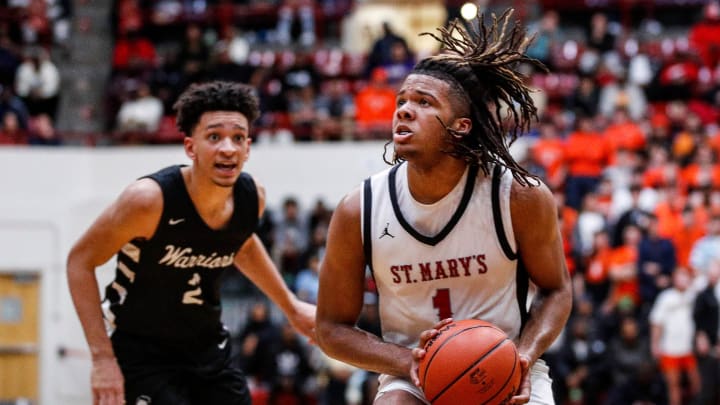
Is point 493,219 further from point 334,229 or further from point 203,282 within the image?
point 203,282

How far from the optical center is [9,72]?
15.4m

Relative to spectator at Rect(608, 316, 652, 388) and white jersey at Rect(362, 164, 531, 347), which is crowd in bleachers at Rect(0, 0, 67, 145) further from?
white jersey at Rect(362, 164, 531, 347)

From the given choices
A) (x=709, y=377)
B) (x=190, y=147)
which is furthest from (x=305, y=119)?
(x=190, y=147)

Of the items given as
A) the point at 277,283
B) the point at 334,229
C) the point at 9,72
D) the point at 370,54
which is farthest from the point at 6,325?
the point at 334,229

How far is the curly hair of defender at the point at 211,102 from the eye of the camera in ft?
18.3

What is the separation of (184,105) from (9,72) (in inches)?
418

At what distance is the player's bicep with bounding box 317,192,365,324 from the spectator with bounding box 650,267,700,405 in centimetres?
733

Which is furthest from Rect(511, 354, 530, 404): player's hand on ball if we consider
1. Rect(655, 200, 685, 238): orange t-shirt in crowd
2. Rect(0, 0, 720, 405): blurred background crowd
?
Rect(655, 200, 685, 238): orange t-shirt in crowd

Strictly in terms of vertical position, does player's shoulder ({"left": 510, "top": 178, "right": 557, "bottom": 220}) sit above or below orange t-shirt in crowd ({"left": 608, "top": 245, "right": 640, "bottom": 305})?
above

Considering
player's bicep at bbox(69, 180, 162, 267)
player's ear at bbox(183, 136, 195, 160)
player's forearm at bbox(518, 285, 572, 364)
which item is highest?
Answer: player's ear at bbox(183, 136, 195, 160)

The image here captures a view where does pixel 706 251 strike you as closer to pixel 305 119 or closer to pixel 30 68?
pixel 305 119

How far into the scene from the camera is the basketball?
417 cm

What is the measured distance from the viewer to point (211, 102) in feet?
18.2

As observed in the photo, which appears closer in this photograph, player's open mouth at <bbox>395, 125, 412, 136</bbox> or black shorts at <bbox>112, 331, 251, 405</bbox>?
player's open mouth at <bbox>395, 125, 412, 136</bbox>
